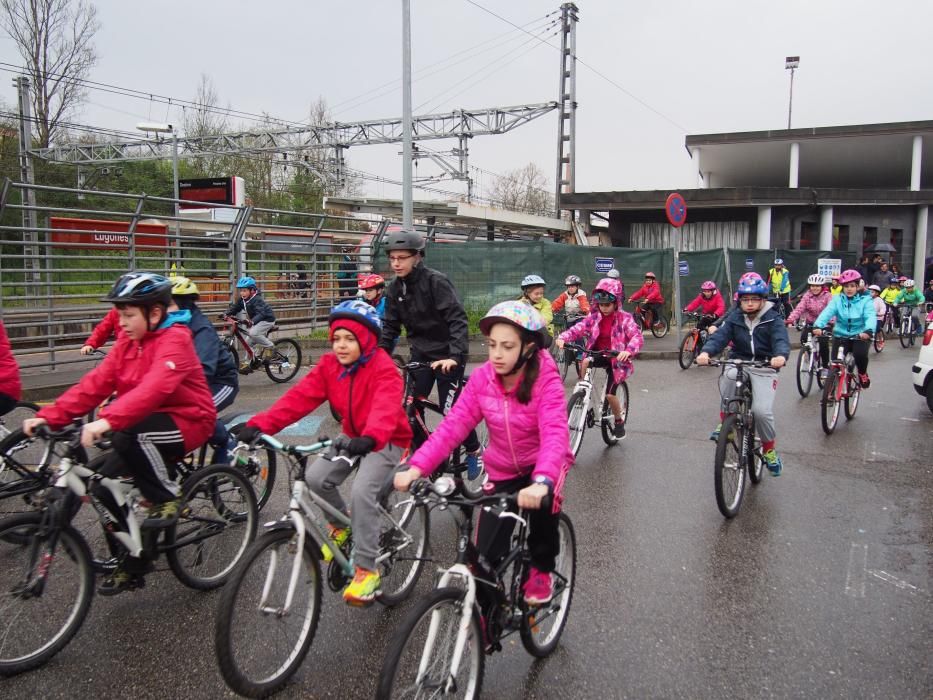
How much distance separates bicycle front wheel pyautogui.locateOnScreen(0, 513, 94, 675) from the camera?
3301 millimetres

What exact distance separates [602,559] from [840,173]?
3909cm

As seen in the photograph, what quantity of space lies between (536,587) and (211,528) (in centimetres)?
202

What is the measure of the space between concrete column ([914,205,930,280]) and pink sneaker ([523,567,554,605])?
3123 cm

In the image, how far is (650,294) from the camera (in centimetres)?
1798

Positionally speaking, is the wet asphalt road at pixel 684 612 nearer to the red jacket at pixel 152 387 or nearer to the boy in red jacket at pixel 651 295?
the red jacket at pixel 152 387

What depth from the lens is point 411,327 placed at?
5.97m

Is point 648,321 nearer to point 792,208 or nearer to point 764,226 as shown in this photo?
point 764,226

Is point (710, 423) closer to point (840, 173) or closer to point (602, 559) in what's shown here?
point (602, 559)

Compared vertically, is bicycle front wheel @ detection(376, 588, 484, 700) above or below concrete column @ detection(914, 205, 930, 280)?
below

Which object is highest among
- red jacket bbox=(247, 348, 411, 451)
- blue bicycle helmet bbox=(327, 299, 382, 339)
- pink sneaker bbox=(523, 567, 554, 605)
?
blue bicycle helmet bbox=(327, 299, 382, 339)

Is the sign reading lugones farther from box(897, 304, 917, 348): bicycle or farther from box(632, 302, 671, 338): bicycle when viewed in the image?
box(897, 304, 917, 348): bicycle

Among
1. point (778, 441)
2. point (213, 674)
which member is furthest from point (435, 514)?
point (778, 441)

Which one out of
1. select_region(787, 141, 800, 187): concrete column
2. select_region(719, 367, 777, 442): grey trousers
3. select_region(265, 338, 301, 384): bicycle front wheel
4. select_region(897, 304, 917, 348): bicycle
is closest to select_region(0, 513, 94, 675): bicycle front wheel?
select_region(719, 367, 777, 442): grey trousers

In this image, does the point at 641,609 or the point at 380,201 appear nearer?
the point at 641,609
